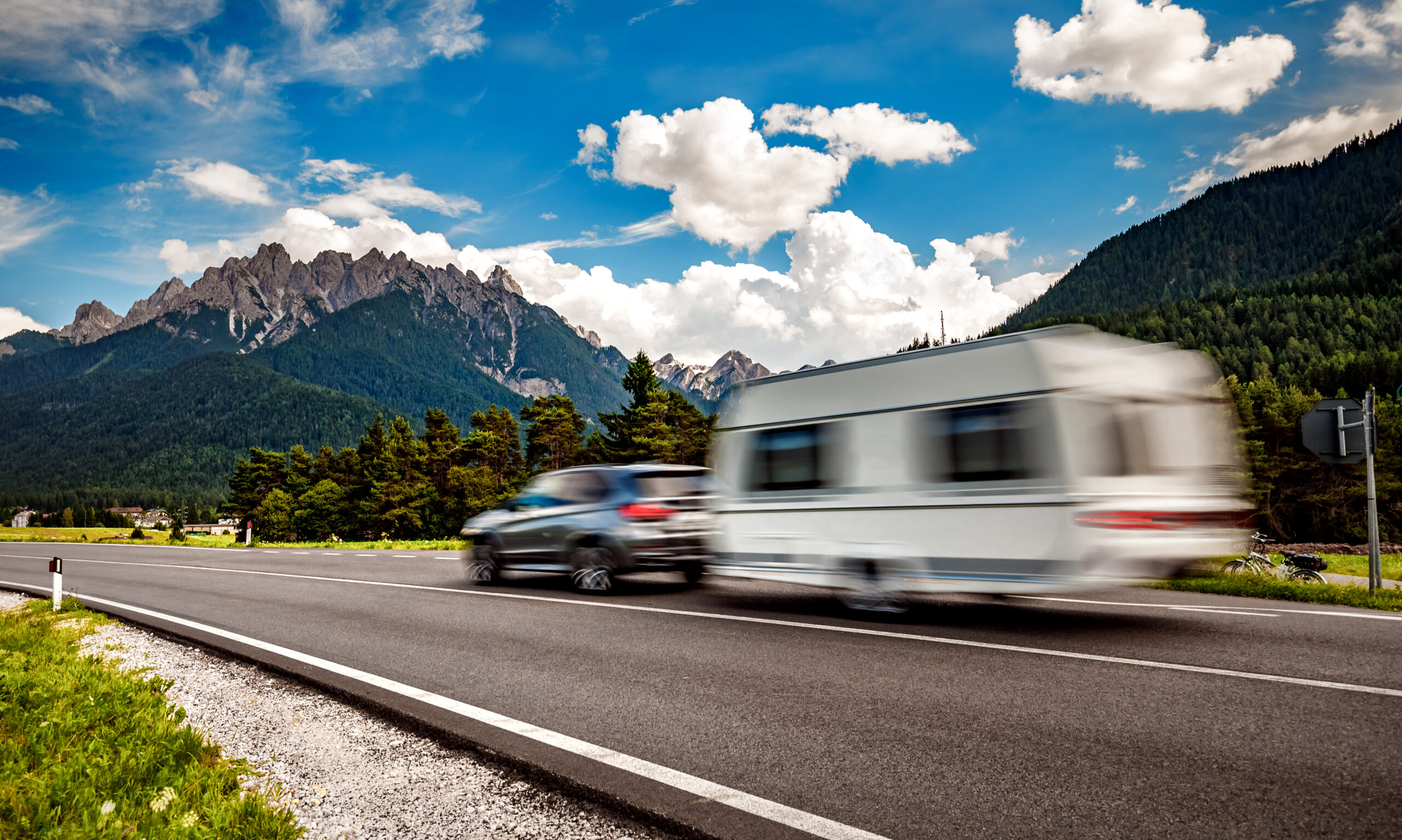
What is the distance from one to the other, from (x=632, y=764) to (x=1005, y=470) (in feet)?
15.5

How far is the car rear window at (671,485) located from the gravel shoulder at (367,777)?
5.27 meters

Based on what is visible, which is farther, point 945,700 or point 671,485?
point 671,485

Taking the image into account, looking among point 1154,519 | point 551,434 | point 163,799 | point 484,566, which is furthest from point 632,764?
point 551,434

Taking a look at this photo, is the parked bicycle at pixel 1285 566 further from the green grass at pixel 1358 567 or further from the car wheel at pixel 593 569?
the car wheel at pixel 593 569

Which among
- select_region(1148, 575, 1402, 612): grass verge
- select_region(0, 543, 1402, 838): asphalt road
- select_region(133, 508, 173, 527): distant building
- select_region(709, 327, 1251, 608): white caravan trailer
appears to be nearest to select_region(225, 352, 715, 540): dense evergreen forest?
select_region(1148, 575, 1402, 612): grass verge

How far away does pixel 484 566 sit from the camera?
1233 centimetres

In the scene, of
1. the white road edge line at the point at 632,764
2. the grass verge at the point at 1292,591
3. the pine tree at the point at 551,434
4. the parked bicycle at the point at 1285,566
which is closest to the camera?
the white road edge line at the point at 632,764

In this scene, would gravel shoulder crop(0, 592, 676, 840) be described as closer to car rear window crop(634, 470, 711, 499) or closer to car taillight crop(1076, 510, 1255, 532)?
car taillight crop(1076, 510, 1255, 532)

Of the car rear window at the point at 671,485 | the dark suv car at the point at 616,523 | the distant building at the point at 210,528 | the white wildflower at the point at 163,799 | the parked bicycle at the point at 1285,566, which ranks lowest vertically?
the distant building at the point at 210,528

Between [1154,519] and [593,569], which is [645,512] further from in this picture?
[1154,519]

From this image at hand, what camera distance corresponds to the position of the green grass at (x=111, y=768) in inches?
124

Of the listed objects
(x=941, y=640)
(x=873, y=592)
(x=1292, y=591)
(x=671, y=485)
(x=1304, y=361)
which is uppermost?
(x=1304, y=361)

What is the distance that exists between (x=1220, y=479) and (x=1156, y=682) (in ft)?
10.2

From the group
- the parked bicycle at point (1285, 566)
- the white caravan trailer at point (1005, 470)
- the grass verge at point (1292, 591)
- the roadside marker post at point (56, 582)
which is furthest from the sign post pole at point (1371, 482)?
the roadside marker post at point (56, 582)
